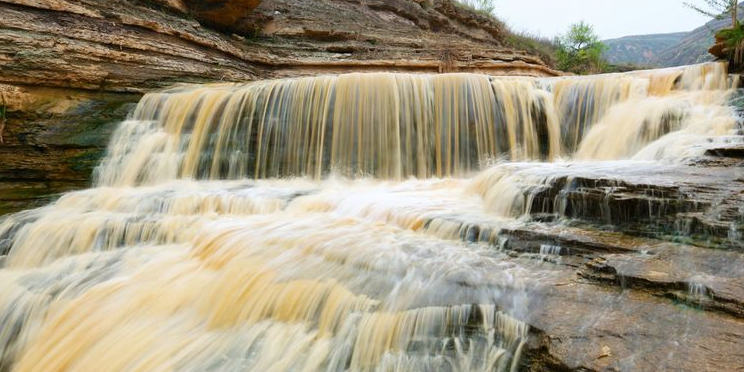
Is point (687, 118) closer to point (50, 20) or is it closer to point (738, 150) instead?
point (738, 150)

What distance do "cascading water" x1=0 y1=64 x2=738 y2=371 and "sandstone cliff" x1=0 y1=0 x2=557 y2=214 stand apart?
0.54 metres

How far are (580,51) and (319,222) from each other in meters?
16.7

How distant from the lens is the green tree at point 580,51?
1638 centimetres

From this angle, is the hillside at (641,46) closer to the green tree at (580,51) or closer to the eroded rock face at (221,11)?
the green tree at (580,51)

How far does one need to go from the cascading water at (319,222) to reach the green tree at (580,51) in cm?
1115

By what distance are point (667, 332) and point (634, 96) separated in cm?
513

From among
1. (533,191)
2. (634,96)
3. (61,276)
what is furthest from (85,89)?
(634,96)

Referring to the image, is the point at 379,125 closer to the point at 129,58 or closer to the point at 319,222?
the point at 319,222

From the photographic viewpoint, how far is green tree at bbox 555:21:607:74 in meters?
16.4

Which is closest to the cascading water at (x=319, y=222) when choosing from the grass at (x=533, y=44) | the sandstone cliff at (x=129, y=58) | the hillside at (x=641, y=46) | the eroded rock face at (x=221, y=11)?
the sandstone cliff at (x=129, y=58)

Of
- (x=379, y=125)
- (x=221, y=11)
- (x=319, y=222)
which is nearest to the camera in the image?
(x=319, y=222)

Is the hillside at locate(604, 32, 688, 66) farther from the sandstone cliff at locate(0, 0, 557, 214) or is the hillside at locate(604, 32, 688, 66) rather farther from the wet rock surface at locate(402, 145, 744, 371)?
the wet rock surface at locate(402, 145, 744, 371)

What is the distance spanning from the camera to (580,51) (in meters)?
16.9

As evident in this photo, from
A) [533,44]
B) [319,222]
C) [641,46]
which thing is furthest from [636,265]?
[641,46]
